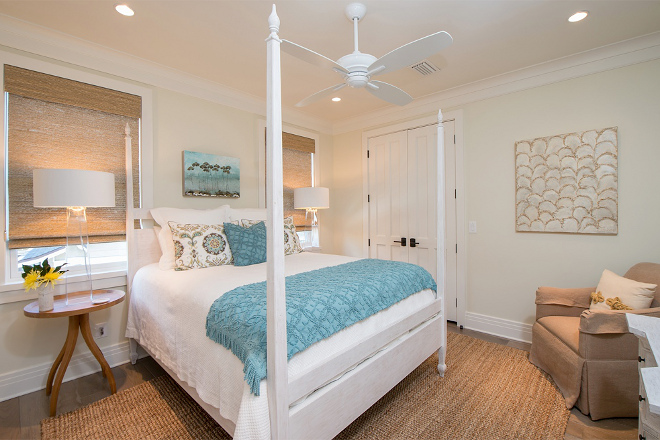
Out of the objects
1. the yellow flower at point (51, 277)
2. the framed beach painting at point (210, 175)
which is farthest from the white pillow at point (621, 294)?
the yellow flower at point (51, 277)

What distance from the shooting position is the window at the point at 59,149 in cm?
212

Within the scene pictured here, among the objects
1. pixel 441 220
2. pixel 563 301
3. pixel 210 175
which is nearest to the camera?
pixel 441 220

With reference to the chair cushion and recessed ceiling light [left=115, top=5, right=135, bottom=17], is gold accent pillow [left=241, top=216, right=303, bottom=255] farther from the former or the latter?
the chair cushion

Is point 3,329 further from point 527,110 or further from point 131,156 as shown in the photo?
point 527,110

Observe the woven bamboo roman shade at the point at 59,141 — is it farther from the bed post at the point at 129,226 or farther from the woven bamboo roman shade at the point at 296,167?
the woven bamboo roman shade at the point at 296,167

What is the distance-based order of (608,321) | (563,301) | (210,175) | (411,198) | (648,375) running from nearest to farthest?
(648,375) → (608,321) → (563,301) → (210,175) → (411,198)

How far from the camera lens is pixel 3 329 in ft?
6.84

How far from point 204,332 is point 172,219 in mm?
1398

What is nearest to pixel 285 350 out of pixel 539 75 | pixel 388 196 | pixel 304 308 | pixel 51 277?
pixel 304 308

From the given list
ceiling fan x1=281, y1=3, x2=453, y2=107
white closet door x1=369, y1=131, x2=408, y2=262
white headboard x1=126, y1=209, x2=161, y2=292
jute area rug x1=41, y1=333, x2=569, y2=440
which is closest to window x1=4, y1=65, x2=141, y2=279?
white headboard x1=126, y1=209, x2=161, y2=292

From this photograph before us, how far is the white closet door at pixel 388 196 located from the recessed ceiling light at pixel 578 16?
73.0 inches

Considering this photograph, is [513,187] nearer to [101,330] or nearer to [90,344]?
[90,344]

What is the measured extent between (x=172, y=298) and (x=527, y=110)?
341 centimetres

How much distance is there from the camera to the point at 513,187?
2988mm
